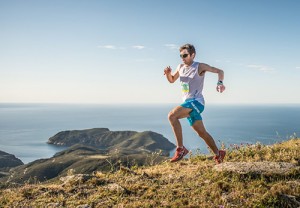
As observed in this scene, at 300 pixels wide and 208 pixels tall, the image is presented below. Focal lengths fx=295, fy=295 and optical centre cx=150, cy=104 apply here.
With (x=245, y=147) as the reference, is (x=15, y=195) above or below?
below

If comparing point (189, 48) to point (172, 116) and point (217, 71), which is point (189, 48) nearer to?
point (217, 71)

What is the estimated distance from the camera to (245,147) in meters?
8.91

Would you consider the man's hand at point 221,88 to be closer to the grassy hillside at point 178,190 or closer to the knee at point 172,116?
the knee at point 172,116

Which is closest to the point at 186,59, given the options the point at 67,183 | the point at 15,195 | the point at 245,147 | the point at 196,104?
the point at 196,104

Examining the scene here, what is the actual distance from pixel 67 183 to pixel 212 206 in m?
3.25

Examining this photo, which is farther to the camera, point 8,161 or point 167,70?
point 8,161

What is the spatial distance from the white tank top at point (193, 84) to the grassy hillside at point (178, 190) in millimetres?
1726

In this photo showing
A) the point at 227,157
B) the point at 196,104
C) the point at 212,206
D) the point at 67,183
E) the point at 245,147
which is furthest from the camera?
the point at 245,147

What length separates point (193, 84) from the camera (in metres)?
7.24

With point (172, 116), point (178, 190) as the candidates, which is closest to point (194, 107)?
point (172, 116)

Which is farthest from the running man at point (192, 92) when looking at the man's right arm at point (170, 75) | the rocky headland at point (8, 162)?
the rocky headland at point (8, 162)

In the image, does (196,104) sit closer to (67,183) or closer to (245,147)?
(245,147)

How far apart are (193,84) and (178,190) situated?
279 centimetres

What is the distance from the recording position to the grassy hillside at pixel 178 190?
16.0 ft
